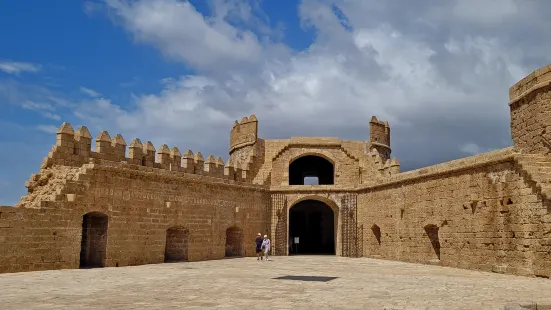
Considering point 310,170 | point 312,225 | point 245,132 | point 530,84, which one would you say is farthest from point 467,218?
point 312,225

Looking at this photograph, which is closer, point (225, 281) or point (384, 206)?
point (225, 281)

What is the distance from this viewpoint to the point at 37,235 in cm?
1408

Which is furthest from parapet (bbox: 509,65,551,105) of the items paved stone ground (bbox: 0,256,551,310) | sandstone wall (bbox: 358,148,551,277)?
paved stone ground (bbox: 0,256,551,310)

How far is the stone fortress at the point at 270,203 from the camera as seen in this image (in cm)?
1393

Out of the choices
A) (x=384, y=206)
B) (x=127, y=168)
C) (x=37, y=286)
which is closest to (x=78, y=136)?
(x=127, y=168)

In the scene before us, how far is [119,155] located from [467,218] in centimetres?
1237

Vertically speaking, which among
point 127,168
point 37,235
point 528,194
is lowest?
point 37,235

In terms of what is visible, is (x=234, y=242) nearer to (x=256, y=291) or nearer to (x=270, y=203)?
(x=270, y=203)

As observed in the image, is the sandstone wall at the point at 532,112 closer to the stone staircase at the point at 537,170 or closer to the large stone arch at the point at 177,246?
the stone staircase at the point at 537,170

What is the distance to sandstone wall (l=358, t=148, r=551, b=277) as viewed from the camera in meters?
13.5

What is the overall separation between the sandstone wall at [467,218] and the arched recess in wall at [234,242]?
6297 millimetres

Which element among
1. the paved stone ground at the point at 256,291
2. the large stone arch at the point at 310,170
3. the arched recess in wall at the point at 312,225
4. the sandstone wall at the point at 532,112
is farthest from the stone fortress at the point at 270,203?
the arched recess in wall at the point at 312,225

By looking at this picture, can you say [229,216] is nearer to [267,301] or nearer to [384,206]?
[384,206]

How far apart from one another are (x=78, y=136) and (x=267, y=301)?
10.9 meters
